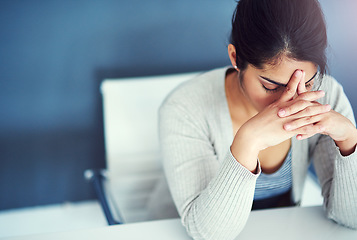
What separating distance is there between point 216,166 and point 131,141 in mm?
577

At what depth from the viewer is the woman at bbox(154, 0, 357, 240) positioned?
2.82 feet

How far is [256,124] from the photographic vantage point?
0.91 m

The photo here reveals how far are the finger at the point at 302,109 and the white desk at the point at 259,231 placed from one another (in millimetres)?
290

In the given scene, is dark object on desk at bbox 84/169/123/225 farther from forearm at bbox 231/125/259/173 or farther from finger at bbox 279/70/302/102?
finger at bbox 279/70/302/102

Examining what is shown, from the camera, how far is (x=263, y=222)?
3.27ft

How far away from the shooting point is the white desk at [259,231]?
95cm

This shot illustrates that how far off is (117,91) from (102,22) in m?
0.38

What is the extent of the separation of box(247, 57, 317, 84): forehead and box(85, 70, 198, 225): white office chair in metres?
0.72

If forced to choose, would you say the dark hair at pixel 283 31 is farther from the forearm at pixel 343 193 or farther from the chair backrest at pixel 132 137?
the chair backrest at pixel 132 137

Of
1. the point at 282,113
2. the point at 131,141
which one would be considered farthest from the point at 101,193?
the point at 282,113

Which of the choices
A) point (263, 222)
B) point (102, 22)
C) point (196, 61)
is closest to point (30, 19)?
point (102, 22)

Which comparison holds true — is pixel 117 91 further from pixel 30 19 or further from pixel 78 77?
pixel 30 19

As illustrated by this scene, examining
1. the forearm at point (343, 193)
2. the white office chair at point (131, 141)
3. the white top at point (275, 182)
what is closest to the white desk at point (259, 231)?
the forearm at point (343, 193)

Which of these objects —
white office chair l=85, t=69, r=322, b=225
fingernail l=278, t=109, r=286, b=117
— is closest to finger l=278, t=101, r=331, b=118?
fingernail l=278, t=109, r=286, b=117
